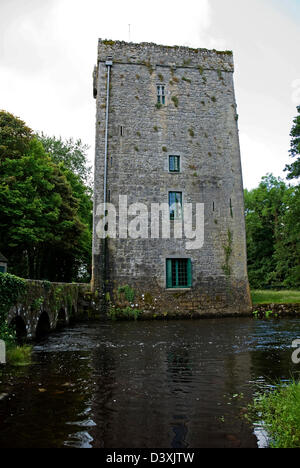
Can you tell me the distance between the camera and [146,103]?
18750mm

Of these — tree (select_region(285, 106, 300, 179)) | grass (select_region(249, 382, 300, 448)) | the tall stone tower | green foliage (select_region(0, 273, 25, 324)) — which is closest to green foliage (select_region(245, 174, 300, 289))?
tree (select_region(285, 106, 300, 179))

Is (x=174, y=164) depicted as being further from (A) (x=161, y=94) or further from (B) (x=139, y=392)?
Result: (B) (x=139, y=392)

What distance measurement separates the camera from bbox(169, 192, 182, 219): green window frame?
17.9m

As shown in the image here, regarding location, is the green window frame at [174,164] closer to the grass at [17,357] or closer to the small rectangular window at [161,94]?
→ the small rectangular window at [161,94]

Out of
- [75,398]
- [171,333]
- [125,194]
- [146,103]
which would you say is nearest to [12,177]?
[125,194]

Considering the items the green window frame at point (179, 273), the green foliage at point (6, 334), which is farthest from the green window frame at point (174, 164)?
the green foliage at point (6, 334)

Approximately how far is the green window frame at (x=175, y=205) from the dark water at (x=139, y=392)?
9.37 m

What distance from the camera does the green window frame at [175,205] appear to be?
705 inches

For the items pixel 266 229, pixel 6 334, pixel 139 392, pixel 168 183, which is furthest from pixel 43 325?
pixel 266 229

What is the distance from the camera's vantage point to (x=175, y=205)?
18000mm

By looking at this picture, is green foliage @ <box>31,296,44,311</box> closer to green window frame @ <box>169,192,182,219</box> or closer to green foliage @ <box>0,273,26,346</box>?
green foliage @ <box>0,273,26,346</box>

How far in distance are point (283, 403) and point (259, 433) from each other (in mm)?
520

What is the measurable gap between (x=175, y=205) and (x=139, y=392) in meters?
13.7

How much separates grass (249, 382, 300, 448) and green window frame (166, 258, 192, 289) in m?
13.2
